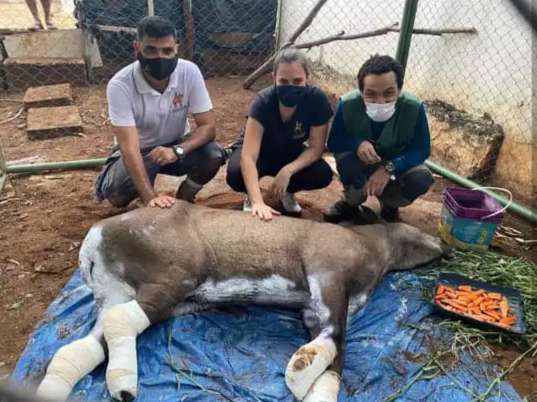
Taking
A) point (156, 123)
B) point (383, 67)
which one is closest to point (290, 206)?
point (156, 123)

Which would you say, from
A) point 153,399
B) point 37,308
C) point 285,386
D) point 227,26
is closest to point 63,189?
point 37,308

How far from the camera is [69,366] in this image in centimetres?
248

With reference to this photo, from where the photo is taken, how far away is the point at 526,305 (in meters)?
3.29

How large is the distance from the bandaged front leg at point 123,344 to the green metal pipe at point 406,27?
11.6 feet

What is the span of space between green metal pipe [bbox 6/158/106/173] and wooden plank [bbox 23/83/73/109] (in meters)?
2.08

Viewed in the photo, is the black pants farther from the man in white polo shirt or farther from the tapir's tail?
the tapir's tail

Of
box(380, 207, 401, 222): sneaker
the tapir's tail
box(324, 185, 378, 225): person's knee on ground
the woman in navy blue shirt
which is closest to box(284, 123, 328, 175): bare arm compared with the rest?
the woman in navy blue shirt

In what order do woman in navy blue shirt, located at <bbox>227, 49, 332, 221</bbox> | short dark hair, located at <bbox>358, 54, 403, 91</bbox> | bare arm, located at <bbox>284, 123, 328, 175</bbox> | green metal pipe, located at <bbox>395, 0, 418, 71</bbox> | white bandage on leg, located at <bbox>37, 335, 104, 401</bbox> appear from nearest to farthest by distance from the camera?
white bandage on leg, located at <bbox>37, 335, 104, 401</bbox> < short dark hair, located at <bbox>358, 54, 403, 91</bbox> < woman in navy blue shirt, located at <bbox>227, 49, 332, 221</bbox> < bare arm, located at <bbox>284, 123, 328, 175</bbox> < green metal pipe, located at <bbox>395, 0, 418, 71</bbox>

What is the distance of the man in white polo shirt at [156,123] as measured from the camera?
354 centimetres

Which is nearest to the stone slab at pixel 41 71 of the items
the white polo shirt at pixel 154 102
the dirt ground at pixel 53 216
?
the dirt ground at pixel 53 216

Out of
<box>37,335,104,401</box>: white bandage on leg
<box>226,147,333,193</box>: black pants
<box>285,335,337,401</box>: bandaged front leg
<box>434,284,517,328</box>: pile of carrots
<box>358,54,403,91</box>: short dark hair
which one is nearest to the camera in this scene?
<box>37,335,104,401</box>: white bandage on leg

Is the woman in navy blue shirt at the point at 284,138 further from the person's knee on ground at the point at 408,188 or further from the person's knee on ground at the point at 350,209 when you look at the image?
the person's knee on ground at the point at 408,188

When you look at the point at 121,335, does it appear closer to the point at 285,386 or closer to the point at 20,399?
the point at 285,386

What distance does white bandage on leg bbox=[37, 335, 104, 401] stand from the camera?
7.87ft
